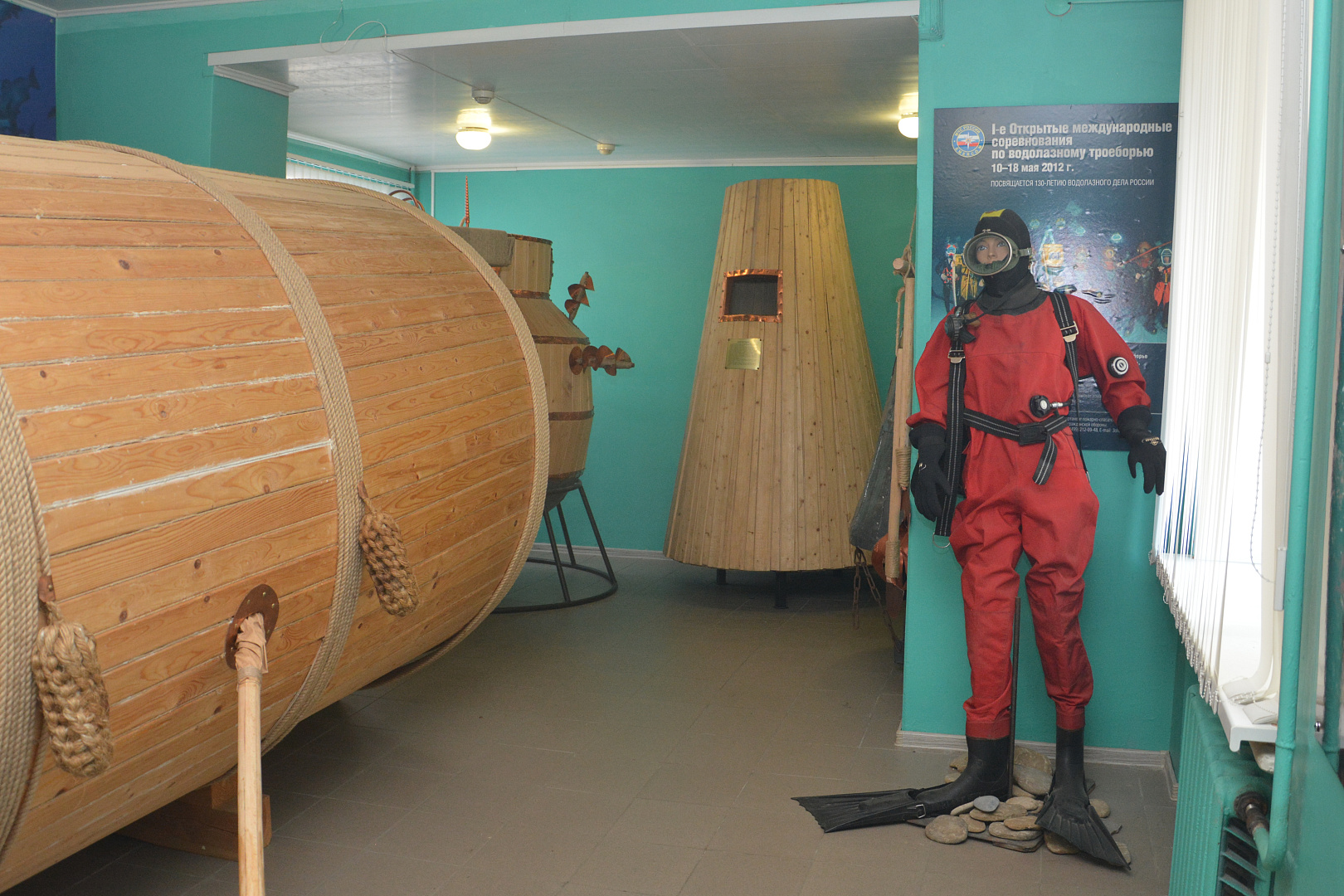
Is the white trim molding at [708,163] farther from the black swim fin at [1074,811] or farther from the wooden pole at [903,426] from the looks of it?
the black swim fin at [1074,811]

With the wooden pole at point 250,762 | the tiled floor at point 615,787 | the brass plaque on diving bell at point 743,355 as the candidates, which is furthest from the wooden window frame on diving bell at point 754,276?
the wooden pole at point 250,762

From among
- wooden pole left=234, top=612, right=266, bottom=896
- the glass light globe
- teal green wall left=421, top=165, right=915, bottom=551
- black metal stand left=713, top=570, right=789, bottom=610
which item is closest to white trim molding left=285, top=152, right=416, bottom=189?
the glass light globe

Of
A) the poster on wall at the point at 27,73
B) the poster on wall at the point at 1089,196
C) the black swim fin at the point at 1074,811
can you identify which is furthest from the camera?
the poster on wall at the point at 27,73

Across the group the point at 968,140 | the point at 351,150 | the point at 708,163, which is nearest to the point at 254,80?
the point at 351,150

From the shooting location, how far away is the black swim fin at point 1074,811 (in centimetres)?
Result: 305

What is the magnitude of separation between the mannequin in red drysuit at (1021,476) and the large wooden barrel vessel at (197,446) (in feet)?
5.08

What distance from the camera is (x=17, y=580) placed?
183 cm

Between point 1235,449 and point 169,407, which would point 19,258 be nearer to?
point 169,407

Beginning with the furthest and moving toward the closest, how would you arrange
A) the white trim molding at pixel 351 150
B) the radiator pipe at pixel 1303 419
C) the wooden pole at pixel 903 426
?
1. the white trim molding at pixel 351 150
2. the wooden pole at pixel 903 426
3. the radiator pipe at pixel 1303 419

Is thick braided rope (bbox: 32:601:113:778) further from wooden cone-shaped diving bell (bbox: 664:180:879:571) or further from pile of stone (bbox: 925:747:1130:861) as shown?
wooden cone-shaped diving bell (bbox: 664:180:879:571)

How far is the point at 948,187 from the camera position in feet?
12.4

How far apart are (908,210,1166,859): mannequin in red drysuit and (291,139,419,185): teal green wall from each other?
195 inches

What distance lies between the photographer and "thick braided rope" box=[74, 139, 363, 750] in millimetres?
2602

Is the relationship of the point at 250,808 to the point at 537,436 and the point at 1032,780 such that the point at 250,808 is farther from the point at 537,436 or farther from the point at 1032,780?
the point at 1032,780
